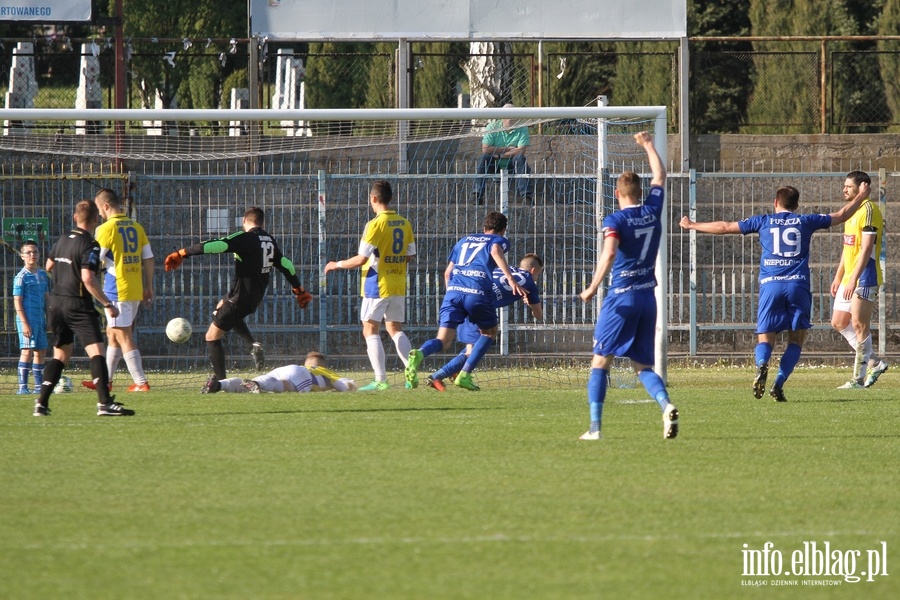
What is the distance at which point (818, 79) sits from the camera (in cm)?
2452

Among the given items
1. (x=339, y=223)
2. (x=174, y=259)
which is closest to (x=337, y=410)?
(x=174, y=259)

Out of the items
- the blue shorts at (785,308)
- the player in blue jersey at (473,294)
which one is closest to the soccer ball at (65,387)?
the player in blue jersey at (473,294)

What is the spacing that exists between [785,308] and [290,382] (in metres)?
4.95

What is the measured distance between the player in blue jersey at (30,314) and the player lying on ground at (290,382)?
1.85 metres

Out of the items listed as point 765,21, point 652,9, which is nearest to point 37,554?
point 652,9

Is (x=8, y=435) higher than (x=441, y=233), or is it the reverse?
(x=441, y=233)

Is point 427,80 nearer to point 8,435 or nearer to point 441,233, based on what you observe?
point 441,233

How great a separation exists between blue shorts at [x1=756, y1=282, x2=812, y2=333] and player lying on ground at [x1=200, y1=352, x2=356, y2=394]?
14.0ft

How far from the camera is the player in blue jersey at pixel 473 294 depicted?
1297 cm

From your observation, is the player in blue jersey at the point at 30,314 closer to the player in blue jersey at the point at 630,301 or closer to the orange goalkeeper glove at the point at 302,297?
the orange goalkeeper glove at the point at 302,297

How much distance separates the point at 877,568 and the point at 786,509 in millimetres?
Answer: 1195

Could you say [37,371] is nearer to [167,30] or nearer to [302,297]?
[302,297]

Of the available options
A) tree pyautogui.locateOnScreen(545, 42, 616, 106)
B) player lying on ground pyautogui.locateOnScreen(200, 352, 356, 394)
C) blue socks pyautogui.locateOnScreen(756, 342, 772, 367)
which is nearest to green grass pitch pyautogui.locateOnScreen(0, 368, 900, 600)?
blue socks pyautogui.locateOnScreen(756, 342, 772, 367)

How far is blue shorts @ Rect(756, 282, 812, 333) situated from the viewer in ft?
38.2
